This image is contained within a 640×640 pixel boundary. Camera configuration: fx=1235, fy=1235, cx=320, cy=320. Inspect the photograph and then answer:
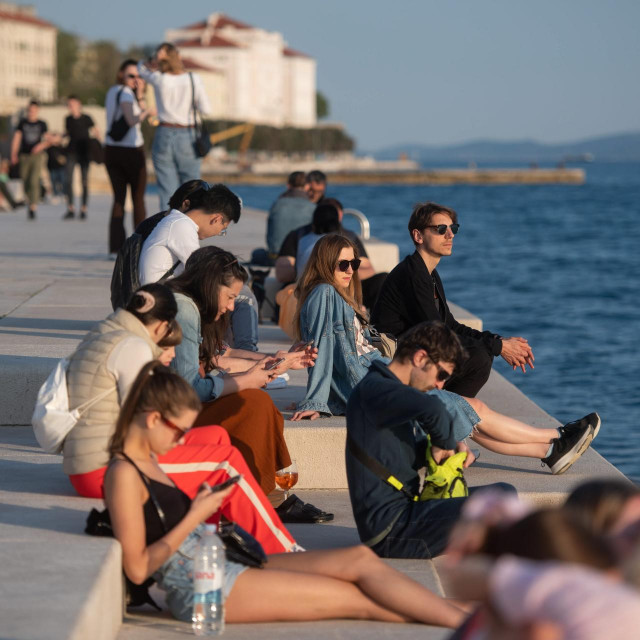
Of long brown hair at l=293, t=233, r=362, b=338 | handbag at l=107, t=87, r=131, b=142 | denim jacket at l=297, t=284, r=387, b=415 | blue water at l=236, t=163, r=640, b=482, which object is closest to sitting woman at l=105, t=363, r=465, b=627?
denim jacket at l=297, t=284, r=387, b=415

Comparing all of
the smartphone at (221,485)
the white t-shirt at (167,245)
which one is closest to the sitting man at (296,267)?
the white t-shirt at (167,245)

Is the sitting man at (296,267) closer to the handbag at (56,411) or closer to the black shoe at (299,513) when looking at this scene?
the black shoe at (299,513)

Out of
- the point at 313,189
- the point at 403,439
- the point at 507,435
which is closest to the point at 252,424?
the point at 403,439

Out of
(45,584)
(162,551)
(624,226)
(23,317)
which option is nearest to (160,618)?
(162,551)

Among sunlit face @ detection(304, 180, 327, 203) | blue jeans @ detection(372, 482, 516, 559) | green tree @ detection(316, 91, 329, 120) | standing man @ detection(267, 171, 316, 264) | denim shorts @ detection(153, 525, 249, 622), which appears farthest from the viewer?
green tree @ detection(316, 91, 329, 120)

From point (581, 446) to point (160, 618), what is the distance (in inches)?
111

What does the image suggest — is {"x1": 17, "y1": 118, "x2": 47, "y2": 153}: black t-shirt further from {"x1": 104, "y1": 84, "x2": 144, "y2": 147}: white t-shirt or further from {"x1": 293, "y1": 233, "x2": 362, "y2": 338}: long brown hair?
{"x1": 293, "y1": 233, "x2": 362, "y2": 338}: long brown hair

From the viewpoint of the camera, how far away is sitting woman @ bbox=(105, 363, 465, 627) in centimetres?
395

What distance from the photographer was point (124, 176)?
468 inches

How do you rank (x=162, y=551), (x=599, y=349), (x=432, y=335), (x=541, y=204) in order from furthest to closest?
(x=541, y=204)
(x=599, y=349)
(x=432, y=335)
(x=162, y=551)

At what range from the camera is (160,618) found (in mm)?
4266

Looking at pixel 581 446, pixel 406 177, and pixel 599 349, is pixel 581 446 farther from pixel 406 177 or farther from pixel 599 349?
pixel 406 177

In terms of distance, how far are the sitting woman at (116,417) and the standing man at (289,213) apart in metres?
7.27

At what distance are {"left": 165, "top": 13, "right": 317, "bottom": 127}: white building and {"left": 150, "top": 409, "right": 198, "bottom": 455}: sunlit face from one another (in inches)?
5612
